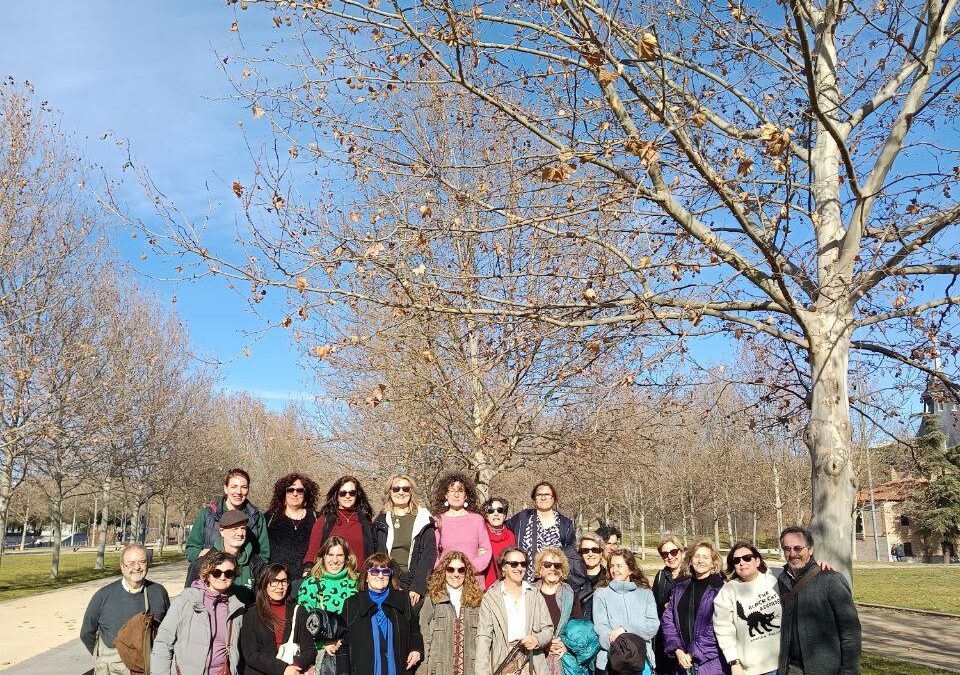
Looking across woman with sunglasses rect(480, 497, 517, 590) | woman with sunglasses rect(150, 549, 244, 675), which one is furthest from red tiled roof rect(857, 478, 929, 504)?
woman with sunglasses rect(150, 549, 244, 675)

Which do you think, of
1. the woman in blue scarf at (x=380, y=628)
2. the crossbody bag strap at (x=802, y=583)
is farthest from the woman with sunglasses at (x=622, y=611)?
the woman in blue scarf at (x=380, y=628)

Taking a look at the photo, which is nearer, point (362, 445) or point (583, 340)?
point (583, 340)

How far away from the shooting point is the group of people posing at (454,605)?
5598mm

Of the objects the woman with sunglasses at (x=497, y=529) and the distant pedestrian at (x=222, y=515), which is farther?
the woman with sunglasses at (x=497, y=529)

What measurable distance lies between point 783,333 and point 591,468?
384 inches

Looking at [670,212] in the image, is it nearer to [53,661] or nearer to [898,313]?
[898,313]

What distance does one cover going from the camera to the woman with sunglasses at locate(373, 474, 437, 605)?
703 cm

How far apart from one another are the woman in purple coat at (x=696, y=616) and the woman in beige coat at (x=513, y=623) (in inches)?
42.6

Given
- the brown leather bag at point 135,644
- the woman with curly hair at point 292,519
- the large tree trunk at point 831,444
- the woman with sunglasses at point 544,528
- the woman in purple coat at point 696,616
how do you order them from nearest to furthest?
1. the brown leather bag at point 135,644
2. the woman in purple coat at point 696,616
3. the large tree trunk at point 831,444
4. the woman with curly hair at point 292,519
5. the woman with sunglasses at point 544,528

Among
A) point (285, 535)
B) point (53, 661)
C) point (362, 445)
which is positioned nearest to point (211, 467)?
point (362, 445)

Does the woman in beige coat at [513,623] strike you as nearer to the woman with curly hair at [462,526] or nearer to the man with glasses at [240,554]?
the woman with curly hair at [462,526]

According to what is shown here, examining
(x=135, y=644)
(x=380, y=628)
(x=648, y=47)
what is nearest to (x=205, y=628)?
(x=135, y=644)

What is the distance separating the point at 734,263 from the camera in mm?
6914

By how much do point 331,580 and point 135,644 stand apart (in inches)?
57.7
